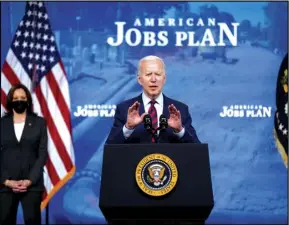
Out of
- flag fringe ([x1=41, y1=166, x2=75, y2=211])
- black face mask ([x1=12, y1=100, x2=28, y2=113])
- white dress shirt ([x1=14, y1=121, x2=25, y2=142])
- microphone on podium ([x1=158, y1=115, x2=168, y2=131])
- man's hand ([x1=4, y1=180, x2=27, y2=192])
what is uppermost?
black face mask ([x1=12, y1=100, x2=28, y2=113])

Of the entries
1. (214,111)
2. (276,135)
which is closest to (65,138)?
(214,111)

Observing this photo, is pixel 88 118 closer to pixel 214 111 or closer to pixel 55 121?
pixel 55 121

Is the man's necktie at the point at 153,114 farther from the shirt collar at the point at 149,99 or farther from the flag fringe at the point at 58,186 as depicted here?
the flag fringe at the point at 58,186

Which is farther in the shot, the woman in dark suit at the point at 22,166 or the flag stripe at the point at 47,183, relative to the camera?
the flag stripe at the point at 47,183

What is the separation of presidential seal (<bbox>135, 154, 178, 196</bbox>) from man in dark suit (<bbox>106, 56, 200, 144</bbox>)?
0.29 m

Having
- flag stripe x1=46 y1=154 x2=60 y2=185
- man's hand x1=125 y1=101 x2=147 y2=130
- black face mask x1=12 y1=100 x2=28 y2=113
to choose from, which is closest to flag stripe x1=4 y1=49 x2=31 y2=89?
flag stripe x1=46 y1=154 x2=60 y2=185

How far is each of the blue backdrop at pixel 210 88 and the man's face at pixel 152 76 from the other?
8.70 ft

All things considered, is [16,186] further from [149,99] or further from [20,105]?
[149,99]

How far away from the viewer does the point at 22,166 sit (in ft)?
15.8

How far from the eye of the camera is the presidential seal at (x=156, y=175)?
2.64 meters

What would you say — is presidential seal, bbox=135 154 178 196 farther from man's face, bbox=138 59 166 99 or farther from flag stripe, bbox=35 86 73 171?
flag stripe, bbox=35 86 73 171

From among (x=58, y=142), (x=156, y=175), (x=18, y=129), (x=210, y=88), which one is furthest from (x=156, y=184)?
(x=58, y=142)

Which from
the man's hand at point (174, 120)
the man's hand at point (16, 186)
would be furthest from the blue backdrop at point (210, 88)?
the man's hand at point (174, 120)

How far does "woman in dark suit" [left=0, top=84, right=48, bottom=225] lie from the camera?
15.7ft
